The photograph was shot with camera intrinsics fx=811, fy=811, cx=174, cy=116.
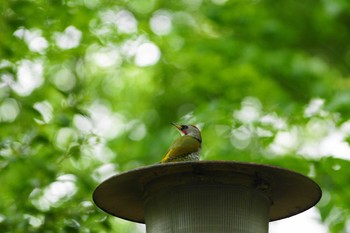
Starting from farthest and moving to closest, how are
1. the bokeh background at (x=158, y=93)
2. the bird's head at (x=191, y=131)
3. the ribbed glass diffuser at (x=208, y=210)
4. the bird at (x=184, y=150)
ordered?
the bokeh background at (x=158, y=93) → the bird's head at (x=191, y=131) → the bird at (x=184, y=150) → the ribbed glass diffuser at (x=208, y=210)

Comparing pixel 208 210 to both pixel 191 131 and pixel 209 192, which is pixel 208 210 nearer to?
pixel 209 192

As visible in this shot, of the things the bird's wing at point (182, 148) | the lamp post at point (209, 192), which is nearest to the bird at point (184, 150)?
the bird's wing at point (182, 148)

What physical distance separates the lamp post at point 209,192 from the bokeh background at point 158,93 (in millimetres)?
1816

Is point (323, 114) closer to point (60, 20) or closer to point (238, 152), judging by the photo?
point (238, 152)

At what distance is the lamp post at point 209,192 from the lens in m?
3.63

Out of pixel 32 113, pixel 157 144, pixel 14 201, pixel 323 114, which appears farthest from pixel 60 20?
pixel 157 144

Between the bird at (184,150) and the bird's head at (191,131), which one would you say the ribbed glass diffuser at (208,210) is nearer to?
the bird at (184,150)

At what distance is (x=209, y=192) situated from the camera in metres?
3.69

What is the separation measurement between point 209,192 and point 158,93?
32.3 ft

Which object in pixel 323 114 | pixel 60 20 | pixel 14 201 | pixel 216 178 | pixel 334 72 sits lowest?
pixel 216 178

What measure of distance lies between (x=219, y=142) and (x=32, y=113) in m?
2.44

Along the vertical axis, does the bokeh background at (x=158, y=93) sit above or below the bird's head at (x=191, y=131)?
above

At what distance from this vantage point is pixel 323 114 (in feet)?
23.0

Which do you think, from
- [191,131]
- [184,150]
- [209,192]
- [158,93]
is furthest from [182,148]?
[158,93]
